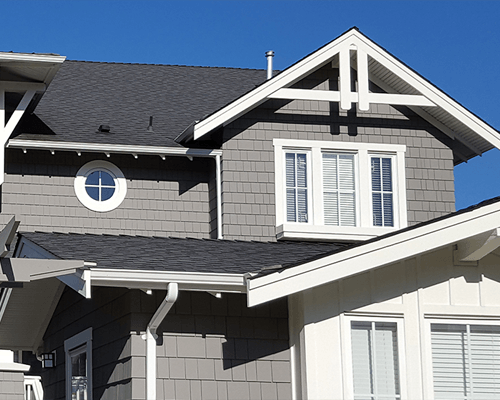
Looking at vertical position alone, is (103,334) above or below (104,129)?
below

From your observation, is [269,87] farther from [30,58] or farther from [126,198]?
[30,58]

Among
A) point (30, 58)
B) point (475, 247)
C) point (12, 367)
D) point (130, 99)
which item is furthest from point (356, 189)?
point (12, 367)

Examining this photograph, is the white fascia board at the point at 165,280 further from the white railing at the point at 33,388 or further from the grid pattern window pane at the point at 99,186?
the white railing at the point at 33,388

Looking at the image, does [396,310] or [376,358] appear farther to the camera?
[396,310]

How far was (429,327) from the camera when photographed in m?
9.72

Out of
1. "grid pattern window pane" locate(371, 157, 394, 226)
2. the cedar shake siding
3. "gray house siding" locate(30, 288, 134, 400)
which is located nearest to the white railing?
"gray house siding" locate(30, 288, 134, 400)

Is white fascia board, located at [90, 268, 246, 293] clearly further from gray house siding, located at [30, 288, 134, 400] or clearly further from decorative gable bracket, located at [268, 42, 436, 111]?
decorative gable bracket, located at [268, 42, 436, 111]

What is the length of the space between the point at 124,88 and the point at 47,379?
5.37m

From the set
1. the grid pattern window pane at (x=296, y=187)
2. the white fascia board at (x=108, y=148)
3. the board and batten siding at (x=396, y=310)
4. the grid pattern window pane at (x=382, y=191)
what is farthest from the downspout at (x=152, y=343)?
the grid pattern window pane at (x=382, y=191)

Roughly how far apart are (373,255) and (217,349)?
1.94 metres

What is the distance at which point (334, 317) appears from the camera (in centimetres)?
950

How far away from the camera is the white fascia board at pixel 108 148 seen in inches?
518

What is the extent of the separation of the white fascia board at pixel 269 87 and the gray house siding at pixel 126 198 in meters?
1.00

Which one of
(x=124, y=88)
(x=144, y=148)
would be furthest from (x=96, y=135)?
(x=124, y=88)
